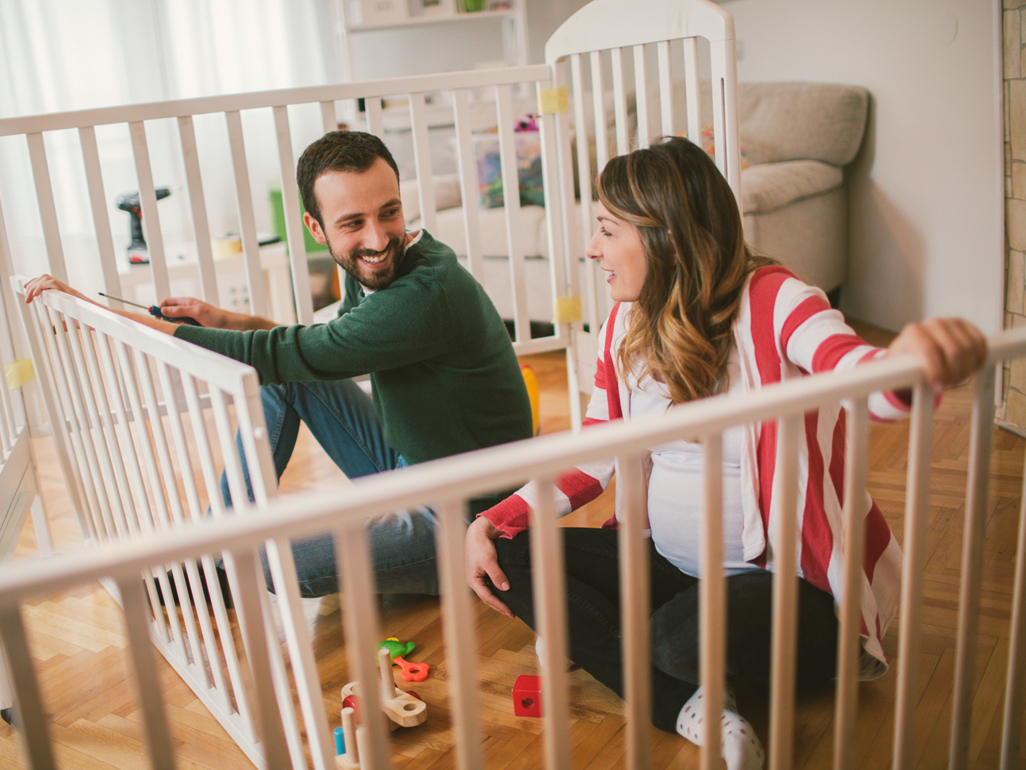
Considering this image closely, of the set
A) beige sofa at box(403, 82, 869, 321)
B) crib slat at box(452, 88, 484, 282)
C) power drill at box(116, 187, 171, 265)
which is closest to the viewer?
crib slat at box(452, 88, 484, 282)

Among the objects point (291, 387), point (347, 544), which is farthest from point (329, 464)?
point (347, 544)

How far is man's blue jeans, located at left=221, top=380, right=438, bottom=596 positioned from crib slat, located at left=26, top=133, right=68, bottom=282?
46cm

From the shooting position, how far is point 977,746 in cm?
104

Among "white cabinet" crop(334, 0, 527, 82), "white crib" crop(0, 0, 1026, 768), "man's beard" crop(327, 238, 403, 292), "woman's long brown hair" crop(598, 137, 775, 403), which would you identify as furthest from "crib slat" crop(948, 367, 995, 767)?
"white cabinet" crop(334, 0, 527, 82)

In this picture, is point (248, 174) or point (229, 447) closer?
point (229, 447)

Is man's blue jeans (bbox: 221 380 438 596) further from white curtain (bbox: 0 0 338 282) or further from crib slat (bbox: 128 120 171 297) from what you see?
white curtain (bbox: 0 0 338 282)

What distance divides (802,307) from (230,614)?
1104 millimetres

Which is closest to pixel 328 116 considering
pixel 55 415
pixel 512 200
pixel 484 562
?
pixel 512 200

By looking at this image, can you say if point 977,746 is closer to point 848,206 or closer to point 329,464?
point 329,464

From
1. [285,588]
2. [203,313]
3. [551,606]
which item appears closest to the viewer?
[551,606]

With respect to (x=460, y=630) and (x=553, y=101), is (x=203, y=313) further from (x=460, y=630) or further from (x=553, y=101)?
(x=460, y=630)

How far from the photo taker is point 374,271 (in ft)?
4.37

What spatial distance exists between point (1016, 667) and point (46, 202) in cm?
165

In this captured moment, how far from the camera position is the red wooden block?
1169mm
